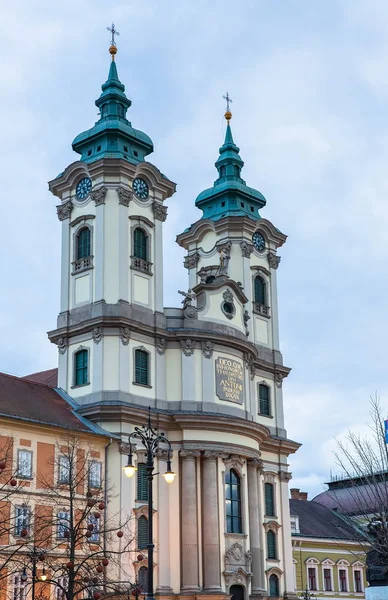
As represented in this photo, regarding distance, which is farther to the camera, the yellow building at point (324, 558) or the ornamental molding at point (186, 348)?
the yellow building at point (324, 558)

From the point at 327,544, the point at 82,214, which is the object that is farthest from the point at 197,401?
the point at 327,544

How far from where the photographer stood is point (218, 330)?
179 ft

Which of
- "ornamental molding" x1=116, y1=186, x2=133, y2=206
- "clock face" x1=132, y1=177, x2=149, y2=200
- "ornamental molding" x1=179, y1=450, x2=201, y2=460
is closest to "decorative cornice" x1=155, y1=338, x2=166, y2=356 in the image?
"ornamental molding" x1=179, y1=450, x2=201, y2=460

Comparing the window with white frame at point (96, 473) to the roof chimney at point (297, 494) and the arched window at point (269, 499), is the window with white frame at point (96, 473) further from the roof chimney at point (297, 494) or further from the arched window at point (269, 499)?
the roof chimney at point (297, 494)

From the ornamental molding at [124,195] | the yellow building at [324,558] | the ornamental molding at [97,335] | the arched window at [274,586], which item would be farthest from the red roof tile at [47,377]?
the yellow building at [324,558]

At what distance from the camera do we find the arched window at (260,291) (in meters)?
63.0

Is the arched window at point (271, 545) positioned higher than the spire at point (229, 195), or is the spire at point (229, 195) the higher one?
the spire at point (229, 195)

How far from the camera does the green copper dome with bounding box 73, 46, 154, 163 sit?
182 ft

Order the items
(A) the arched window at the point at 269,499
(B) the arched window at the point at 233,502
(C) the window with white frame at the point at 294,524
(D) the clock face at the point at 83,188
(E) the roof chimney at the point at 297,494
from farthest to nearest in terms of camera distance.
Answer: (E) the roof chimney at the point at 297,494 < (C) the window with white frame at the point at 294,524 < (A) the arched window at the point at 269,499 < (D) the clock face at the point at 83,188 < (B) the arched window at the point at 233,502

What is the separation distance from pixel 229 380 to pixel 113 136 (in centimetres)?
1573

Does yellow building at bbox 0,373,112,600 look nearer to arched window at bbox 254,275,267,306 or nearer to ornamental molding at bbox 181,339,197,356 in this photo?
ornamental molding at bbox 181,339,197,356

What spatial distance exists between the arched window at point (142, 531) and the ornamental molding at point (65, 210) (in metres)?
18.0

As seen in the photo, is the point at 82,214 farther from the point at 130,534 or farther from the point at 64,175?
Result: the point at 130,534

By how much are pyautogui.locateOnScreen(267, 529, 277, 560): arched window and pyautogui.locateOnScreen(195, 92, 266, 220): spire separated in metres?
20.7
